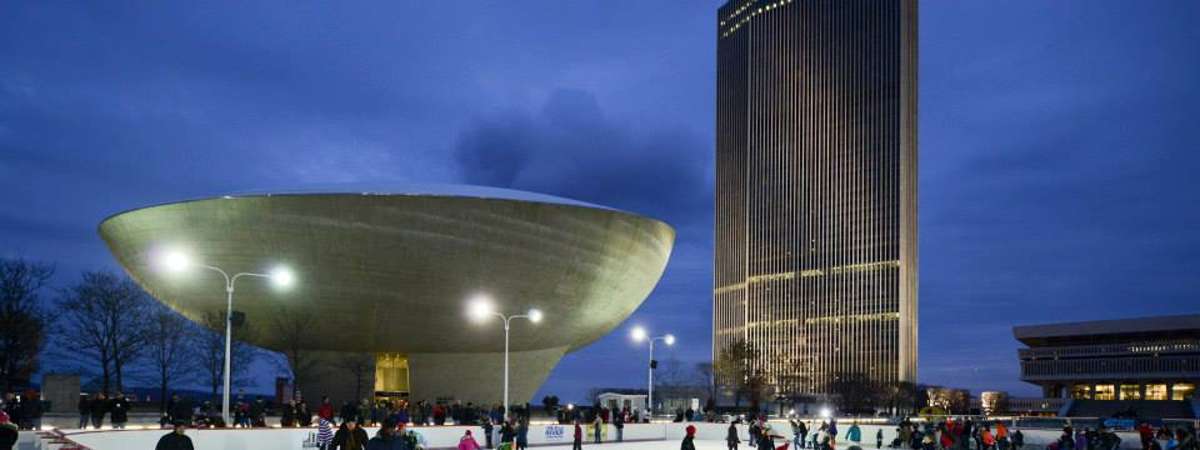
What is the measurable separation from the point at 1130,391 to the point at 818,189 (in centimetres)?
4801

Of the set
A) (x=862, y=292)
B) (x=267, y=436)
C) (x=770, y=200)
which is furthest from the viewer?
(x=770, y=200)

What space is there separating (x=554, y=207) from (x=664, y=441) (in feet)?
41.6

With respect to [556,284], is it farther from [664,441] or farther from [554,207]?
[664,441]

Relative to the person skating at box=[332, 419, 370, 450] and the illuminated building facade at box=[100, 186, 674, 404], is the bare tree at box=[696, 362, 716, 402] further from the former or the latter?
the person skating at box=[332, 419, 370, 450]

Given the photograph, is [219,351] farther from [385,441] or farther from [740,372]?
[740,372]

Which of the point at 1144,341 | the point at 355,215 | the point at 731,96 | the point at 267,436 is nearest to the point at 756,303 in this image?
the point at 731,96

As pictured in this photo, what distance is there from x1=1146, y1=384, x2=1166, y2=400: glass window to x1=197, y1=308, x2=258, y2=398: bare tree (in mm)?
90141

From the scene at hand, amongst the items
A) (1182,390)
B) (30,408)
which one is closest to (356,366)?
(30,408)

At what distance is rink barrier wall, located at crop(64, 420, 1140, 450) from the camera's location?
80.3ft

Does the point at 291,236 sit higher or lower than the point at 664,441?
higher

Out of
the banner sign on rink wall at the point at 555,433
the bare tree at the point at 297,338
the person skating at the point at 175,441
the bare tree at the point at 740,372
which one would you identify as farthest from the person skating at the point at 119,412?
the bare tree at the point at 740,372

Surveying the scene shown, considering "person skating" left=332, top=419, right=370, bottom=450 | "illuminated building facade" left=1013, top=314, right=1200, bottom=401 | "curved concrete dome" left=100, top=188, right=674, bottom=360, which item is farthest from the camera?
"illuminated building facade" left=1013, top=314, right=1200, bottom=401

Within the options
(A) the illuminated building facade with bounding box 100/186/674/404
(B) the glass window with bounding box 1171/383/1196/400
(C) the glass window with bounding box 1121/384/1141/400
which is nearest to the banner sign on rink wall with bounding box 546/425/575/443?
(A) the illuminated building facade with bounding box 100/186/674/404

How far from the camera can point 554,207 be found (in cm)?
4906
